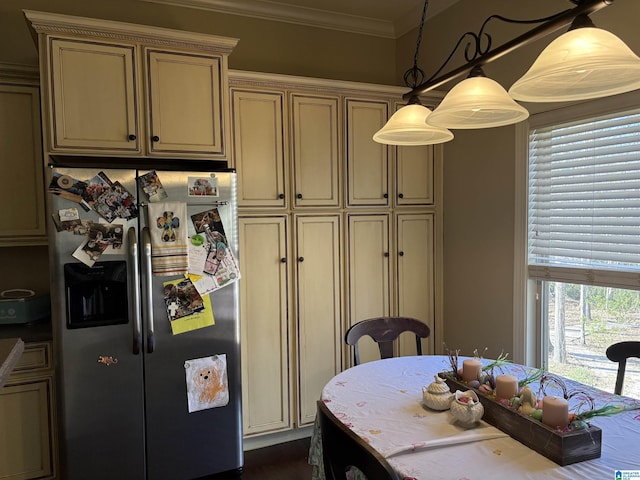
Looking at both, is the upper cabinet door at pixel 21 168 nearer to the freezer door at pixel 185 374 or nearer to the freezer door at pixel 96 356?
the freezer door at pixel 96 356

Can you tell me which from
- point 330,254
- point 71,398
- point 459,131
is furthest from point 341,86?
point 71,398

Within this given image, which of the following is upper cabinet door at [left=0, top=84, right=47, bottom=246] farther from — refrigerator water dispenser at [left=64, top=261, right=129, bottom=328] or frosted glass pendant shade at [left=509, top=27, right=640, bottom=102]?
frosted glass pendant shade at [left=509, top=27, right=640, bottom=102]

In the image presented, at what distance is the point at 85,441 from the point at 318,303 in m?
1.47

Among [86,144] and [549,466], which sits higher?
[86,144]

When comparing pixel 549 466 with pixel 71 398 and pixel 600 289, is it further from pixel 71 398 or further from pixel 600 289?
pixel 71 398

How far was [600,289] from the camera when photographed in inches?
88.7

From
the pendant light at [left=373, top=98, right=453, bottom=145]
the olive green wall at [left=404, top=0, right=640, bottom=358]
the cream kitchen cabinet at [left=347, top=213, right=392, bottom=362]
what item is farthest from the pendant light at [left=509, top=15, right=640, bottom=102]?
the cream kitchen cabinet at [left=347, top=213, right=392, bottom=362]

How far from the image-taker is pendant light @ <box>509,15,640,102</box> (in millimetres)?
1094

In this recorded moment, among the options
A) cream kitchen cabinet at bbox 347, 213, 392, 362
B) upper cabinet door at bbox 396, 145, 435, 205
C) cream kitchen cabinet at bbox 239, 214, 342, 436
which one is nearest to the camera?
cream kitchen cabinet at bbox 239, 214, 342, 436

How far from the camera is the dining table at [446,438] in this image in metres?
1.18

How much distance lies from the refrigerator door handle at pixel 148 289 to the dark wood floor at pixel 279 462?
973 millimetres

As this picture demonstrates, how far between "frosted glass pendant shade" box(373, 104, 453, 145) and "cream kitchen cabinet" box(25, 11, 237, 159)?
105 cm

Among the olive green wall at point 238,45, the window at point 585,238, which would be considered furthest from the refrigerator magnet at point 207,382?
the window at point 585,238

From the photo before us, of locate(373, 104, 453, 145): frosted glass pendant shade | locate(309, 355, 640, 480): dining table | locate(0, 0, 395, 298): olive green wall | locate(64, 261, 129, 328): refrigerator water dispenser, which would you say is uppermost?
locate(0, 0, 395, 298): olive green wall
